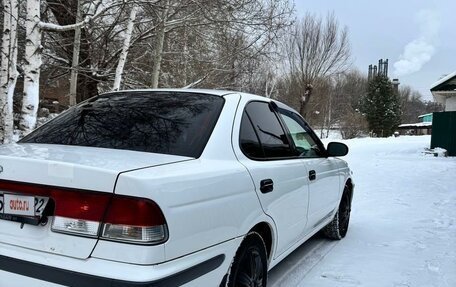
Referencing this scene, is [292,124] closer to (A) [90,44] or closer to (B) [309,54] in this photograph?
(A) [90,44]

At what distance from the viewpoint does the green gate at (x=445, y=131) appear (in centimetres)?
1703

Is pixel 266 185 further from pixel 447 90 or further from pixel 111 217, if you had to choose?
pixel 447 90

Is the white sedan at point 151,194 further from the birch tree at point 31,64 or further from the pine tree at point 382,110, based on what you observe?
the pine tree at point 382,110

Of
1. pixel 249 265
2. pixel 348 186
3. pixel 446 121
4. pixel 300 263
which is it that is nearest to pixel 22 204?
pixel 249 265

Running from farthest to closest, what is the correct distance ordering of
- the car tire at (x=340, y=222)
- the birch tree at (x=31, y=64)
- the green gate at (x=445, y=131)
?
the green gate at (x=445, y=131), the birch tree at (x=31, y=64), the car tire at (x=340, y=222)

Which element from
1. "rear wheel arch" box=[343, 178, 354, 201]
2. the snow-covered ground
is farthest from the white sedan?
"rear wheel arch" box=[343, 178, 354, 201]

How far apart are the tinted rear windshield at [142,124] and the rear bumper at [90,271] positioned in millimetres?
640

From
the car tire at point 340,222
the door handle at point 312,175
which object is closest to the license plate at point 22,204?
the door handle at point 312,175

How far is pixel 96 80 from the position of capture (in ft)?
40.4

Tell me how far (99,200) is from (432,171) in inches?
474

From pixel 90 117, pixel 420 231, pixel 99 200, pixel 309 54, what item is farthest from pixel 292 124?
pixel 309 54

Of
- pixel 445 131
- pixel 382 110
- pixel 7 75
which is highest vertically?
pixel 382 110

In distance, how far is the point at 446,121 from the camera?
1714 cm

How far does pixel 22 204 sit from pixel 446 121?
17823 millimetres
